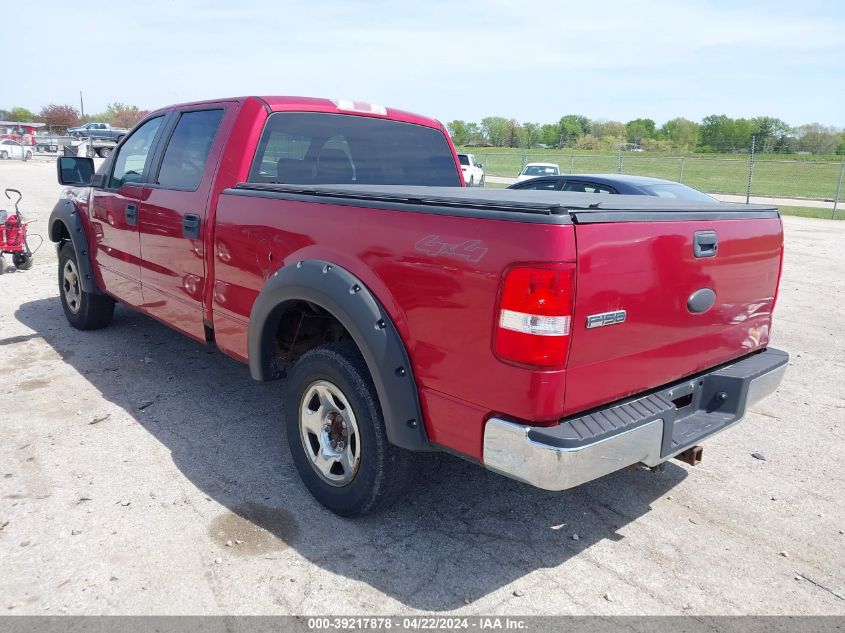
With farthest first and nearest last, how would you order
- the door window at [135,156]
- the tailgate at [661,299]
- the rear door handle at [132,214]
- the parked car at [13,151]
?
the parked car at [13,151]
the door window at [135,156]
the rear door handle at [132,214]
the tailgate at [661,299]

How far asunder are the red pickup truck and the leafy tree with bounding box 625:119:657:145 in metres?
88.6

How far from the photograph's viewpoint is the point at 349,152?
4371 mm

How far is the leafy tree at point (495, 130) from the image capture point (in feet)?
247

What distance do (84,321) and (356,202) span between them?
429cm

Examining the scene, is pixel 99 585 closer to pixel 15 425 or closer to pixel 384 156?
pixel 15 425

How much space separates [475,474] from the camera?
3762mm

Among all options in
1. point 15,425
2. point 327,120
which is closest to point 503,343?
point 327,120

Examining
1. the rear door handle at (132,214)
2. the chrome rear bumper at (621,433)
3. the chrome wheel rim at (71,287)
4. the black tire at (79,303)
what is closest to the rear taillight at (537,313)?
the chrome rear bumper at (621,433)

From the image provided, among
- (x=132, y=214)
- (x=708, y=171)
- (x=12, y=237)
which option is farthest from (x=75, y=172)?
(x=708, y=171)

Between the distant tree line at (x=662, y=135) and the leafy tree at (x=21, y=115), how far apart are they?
66.9 m

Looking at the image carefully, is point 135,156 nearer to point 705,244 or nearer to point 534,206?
point 534,206

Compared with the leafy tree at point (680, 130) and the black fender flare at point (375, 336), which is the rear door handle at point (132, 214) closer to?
the black fender flare at point (375, 336)

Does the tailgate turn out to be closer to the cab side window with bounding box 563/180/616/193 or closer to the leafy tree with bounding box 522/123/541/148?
the cab side window with bounding box 563/180/616/193

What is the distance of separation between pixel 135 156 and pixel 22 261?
5.11 m
